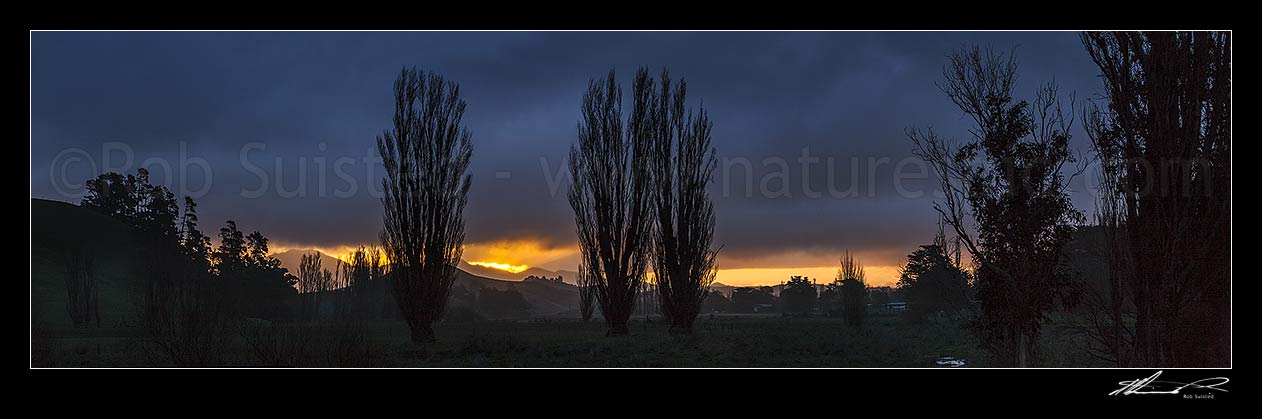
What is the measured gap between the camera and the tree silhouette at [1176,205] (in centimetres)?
1012

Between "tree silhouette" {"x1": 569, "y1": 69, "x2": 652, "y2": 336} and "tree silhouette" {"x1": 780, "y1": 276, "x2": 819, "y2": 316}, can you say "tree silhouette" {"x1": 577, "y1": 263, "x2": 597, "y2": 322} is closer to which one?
"tree silhouette" {"x1": 569, "y1": 69, "x2": 652, "y2": 336}

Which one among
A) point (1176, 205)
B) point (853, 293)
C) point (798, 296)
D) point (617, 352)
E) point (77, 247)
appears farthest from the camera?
point (798, 296)

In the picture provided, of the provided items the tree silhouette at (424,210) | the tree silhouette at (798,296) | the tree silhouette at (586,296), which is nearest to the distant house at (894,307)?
the tree silhouette at (798,296)

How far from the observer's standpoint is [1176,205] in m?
10.2

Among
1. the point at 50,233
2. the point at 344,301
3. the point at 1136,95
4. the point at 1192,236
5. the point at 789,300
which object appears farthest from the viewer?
the point at 789,300

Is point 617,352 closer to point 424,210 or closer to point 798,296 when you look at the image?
point 424,210

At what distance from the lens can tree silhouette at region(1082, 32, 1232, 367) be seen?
→ 33.2 ft

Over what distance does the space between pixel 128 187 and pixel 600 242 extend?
37.8 m

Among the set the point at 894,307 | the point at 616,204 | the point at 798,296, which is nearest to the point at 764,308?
the point at 798,296

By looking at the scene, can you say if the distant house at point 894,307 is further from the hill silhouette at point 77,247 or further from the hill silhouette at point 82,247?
the hill silhouette at point 82,247

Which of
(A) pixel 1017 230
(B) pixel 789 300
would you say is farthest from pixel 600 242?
(B) pixel 789 300
